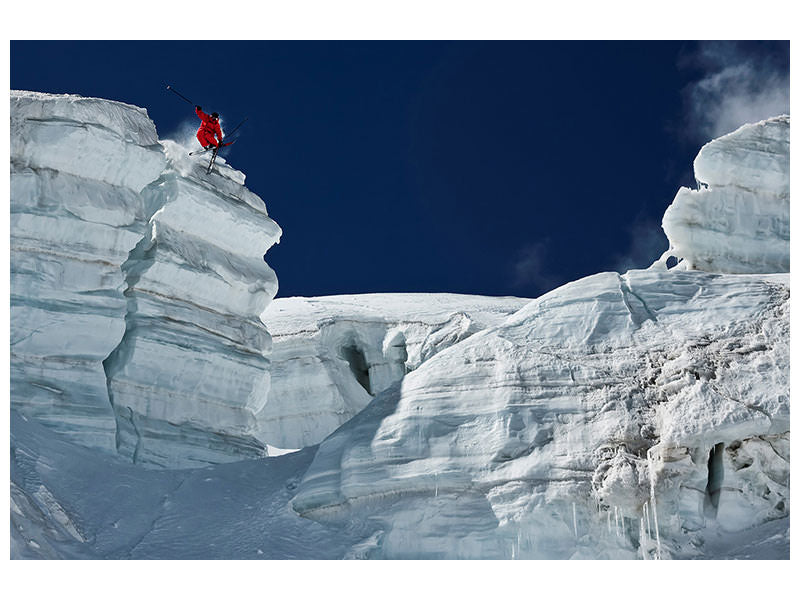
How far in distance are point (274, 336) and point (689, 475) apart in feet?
57.8

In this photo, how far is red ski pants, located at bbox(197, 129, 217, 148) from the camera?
18.9 meters

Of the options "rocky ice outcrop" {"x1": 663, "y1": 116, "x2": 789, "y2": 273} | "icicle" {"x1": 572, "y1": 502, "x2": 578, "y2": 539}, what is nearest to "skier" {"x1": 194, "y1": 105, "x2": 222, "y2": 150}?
"rocky ice outcrop" {"x1": 663, "y1": 116, "x2": 789, "y2": 273}

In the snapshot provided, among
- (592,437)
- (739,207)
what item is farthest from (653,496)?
(739,207)

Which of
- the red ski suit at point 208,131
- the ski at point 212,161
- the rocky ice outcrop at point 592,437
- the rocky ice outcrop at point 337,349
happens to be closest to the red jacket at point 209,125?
the red ski suit at point 208,131

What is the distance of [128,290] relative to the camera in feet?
61.7

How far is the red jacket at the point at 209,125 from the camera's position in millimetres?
18203

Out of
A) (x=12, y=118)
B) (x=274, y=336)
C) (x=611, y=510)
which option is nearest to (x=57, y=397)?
(x=12, y=118)

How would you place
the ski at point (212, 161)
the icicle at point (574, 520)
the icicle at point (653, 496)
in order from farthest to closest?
the ski at point (212, 161) → the icicle at point (574, 520) → the icicle at point (653, 496)

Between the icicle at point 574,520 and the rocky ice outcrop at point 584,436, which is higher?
Answer: the rocky ice outcrop at point 584,436

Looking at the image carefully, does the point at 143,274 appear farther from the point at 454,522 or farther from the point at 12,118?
the point at 454,522

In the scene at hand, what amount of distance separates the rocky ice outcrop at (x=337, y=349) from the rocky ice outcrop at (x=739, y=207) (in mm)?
7989

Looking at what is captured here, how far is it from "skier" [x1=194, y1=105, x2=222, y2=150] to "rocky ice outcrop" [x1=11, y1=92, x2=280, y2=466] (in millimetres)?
736

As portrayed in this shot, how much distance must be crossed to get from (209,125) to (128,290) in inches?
121

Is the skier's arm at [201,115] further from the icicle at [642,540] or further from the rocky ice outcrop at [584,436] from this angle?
the icicle at [642,540]
